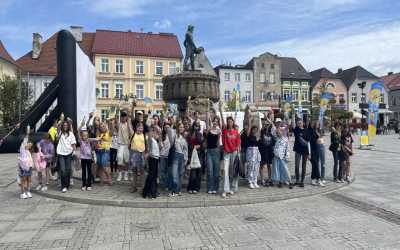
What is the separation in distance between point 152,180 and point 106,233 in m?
2.42

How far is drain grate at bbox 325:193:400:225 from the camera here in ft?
22.1

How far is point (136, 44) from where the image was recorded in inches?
2047

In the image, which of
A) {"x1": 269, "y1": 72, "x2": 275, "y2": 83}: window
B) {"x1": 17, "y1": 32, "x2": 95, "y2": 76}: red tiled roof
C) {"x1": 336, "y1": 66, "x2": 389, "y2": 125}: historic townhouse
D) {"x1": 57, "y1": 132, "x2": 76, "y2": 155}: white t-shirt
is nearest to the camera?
{"x1": 57, "y1": 132, "x2": 76, "y2": 155}: white t-shirt

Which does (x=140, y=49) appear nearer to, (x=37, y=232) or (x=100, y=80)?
(x=100, y=80)

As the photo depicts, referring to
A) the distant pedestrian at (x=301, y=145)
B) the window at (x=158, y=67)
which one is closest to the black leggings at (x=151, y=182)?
the distant pedestrian at (x=301, y=145)

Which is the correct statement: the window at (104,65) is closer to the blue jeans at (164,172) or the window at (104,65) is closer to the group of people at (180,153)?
the group of people at (180,153)

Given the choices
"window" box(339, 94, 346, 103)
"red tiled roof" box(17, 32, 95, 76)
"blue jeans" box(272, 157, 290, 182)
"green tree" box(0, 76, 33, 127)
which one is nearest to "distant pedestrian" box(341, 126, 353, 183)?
→ "blue jeans" box(272, 157, 290, 182)

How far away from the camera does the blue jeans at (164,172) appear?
345 inches

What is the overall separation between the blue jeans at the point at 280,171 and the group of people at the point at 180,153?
26 mm

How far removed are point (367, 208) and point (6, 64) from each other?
4822 cm

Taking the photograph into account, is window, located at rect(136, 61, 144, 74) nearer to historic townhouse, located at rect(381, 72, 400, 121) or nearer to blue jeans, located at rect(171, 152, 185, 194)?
blue jeans, located at rect(171, 152, 185, 194)

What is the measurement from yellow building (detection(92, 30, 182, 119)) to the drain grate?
42.4 meters

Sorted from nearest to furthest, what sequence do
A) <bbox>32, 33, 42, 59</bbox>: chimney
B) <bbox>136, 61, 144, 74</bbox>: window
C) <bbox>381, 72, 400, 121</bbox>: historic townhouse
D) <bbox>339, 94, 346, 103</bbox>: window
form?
<bbox>32, 33, 42, 59</bbox>: chimney < <bbox>136, 61, 144, 74</bbox>: window < <bbox>339, 94, 346, 103</bbox>: window < <bbox>381, 72, 400, 121</bbox>: historic townhouse

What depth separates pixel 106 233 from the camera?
5.81 m
